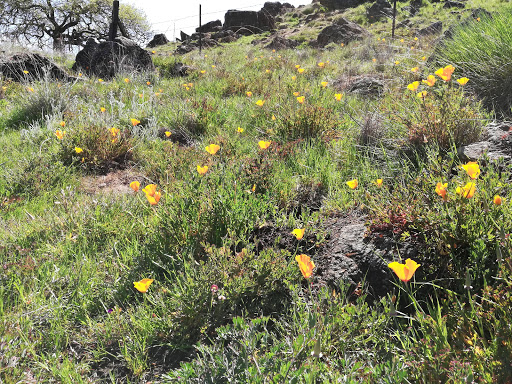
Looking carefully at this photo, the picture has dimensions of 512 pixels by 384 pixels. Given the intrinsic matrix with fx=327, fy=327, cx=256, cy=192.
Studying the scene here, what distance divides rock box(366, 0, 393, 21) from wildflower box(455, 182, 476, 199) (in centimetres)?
2643

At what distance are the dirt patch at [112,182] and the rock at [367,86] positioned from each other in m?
3.63

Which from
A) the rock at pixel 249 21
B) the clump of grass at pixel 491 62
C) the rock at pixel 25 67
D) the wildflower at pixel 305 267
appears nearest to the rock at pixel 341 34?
the clump of grass at pixel 491 62

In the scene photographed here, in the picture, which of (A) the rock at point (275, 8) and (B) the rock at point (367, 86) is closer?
(B) the rock at point (367, 86)

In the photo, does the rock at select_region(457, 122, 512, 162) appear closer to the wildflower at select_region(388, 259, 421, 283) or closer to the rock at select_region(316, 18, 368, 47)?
the wildflower at select_region(388, 259, 421, 283)

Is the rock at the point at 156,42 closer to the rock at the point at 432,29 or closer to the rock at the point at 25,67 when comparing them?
the rock at the point at 25,67

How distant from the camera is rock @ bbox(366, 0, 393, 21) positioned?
23969 mm

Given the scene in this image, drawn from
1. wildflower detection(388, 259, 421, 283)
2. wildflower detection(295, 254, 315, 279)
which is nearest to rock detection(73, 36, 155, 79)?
wildflower detection(295, 254, 315, 279)

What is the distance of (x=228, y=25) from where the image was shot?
3269 centimetres

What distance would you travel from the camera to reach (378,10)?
25.2 meters

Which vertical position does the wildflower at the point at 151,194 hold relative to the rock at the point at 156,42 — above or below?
below

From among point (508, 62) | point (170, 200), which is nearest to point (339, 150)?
point (170, 200)

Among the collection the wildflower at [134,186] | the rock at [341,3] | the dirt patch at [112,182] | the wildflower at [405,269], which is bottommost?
the dirt patch at [112,182]

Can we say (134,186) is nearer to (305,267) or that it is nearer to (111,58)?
(305,267)

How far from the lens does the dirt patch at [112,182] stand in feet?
11.2
